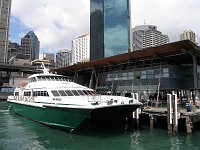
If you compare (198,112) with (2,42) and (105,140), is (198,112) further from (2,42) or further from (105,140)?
(2,42)

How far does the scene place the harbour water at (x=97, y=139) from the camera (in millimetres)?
14805

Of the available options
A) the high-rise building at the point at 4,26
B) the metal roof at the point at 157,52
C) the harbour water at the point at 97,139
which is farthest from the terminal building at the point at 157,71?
the high-rise building at the point at 4,26

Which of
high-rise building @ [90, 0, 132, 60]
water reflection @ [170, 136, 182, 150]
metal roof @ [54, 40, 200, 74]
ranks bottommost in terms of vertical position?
water reflection @ [170, 136, 182, 150]

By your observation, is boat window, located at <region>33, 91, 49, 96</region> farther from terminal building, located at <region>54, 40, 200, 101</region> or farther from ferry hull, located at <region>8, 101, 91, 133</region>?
terminal building, located at <region>54, 40, 200, 101</region>

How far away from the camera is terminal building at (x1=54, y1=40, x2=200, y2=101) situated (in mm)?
25928

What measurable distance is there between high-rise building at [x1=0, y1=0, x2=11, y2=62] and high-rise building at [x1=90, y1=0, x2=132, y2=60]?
195 ft

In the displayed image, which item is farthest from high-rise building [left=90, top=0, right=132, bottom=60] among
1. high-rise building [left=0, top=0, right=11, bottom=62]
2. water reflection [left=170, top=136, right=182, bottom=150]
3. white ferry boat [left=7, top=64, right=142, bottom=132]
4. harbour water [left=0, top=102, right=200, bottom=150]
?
water reflection [left=170, top=136, right=182, bottom=150]

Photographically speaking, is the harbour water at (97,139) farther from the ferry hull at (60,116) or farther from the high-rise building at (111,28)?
the high-rise building at (111,28)

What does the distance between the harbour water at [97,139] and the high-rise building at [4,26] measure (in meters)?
135

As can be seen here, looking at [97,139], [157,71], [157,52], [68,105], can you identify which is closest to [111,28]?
[157,71]

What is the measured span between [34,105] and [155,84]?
52.6 feet

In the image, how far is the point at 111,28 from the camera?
14562cm

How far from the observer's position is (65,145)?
15.1m

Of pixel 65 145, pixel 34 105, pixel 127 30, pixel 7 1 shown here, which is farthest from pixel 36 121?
pixel 7 1
